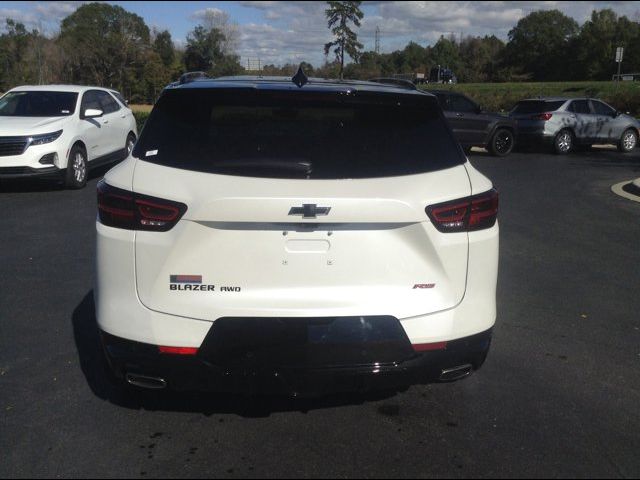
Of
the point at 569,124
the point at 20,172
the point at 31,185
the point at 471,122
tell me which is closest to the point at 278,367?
the point at 20,172

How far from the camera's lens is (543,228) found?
9.39 m

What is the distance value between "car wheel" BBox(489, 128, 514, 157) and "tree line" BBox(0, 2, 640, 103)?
5644mm

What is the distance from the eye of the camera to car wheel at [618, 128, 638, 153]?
20.9m

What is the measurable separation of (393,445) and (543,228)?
6.50 metres

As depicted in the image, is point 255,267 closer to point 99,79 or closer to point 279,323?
point 279,323

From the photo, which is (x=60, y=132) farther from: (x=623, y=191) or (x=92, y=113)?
(x=623, y=191)

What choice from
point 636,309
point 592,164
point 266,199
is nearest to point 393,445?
point 266,199

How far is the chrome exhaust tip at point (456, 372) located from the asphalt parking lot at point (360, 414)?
35 centimetres

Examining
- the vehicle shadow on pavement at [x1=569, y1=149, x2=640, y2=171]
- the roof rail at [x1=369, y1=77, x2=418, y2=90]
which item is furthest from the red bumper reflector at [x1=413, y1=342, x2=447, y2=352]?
the vehicle shadow on pavement at [x1=569, y1=149, x2=640, y2=171]

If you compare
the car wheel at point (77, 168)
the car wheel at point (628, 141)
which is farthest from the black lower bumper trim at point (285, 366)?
the car wheel at point (628, 141)

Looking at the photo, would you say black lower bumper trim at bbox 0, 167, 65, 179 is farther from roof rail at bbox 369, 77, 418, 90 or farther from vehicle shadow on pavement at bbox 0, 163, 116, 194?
roof rail at bbox 369, 77, 418, 90

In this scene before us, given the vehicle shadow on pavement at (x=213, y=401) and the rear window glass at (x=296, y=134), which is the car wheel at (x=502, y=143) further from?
the rear window glass at (x=296, y=134)

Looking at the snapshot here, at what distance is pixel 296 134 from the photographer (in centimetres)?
342

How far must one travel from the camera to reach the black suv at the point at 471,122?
1920 cm
